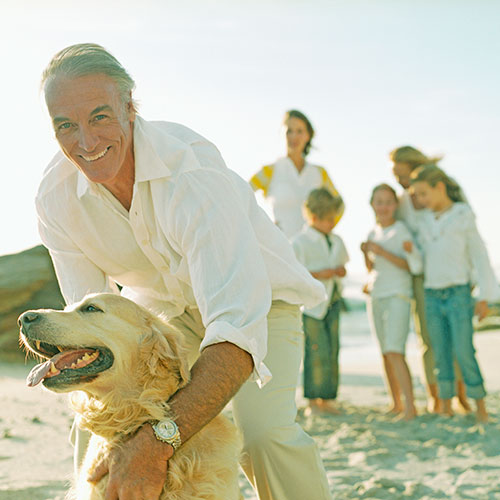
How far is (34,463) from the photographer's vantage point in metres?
4.41

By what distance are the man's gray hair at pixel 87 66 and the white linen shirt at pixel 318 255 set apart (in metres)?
3.88

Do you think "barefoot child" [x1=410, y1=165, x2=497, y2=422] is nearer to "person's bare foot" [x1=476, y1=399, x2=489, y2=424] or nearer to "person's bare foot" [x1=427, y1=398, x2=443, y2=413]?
"person's bare foot" [x1=476, y1=399, x2=489, y2=424]

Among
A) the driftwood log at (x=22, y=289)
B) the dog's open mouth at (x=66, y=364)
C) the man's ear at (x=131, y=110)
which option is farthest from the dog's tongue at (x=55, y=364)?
the driftwood log at (x=22, y=289)

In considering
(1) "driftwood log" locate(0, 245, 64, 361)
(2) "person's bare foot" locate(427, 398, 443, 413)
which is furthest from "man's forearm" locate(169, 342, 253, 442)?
(1) "driftwood log" locate(0, 245, 64, 361)

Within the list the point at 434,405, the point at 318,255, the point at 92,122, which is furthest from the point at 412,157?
the point at 92,122

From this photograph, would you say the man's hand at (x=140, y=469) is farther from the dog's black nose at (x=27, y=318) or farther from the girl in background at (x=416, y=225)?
the girl in background at (x=416, y=225)

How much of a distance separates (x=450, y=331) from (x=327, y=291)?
112 cm

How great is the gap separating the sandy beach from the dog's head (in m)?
1.49

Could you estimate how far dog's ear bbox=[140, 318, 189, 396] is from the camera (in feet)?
7.71

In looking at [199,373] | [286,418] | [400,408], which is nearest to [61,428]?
[400,408]

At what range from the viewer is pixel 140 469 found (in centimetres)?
207

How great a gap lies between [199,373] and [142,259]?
2.70 ft

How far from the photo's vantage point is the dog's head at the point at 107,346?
7.29 ft

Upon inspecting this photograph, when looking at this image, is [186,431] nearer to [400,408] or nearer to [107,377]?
[107,377]
